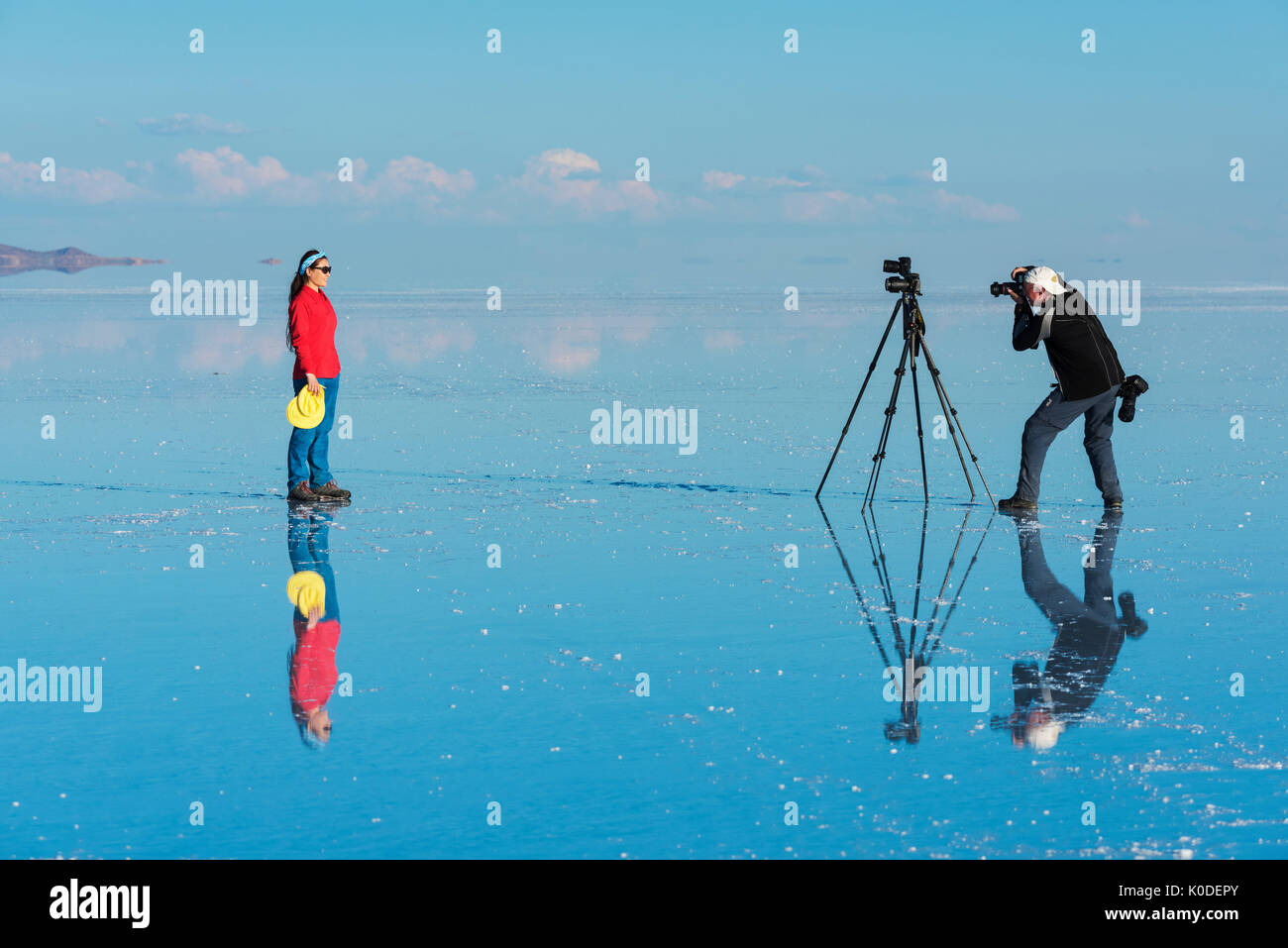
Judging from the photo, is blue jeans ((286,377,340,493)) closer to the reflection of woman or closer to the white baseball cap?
the reflection of woman

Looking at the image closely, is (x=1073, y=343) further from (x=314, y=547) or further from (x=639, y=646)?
(x=314, y=547)

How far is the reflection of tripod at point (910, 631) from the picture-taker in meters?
5.71

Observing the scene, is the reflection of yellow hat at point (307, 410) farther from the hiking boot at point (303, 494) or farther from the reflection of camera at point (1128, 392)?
the reflection of camera at point (1128, 392)

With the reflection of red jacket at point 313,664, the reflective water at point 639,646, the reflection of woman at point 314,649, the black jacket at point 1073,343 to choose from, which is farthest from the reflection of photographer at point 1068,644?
the reflection of red jacket at point 313,664

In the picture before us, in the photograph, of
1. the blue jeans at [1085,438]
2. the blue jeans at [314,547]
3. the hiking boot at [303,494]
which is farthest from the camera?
the hiking boot at [303,494]

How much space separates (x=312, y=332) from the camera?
1099cm

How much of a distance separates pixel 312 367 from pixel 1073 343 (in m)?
5.28

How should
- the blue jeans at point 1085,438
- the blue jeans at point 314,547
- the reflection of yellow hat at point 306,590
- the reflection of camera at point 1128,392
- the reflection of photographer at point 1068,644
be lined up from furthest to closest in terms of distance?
the blue jeans at point 1085,438 → the reflection of camera at point 1128,392 → the blue jeans at point 314,547 → the reflection of yellow hat at point 306,590 → the reflection of photographer at point 1068,644

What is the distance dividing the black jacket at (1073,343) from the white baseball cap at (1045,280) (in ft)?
0.16

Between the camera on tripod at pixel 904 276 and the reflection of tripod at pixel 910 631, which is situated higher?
the camera on tripod at pixel 904 276
